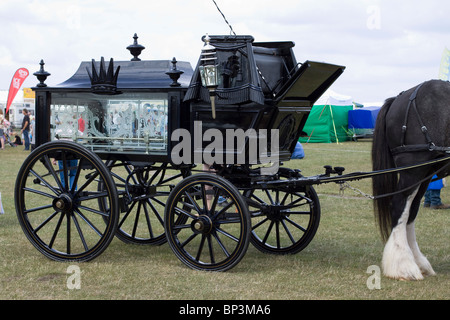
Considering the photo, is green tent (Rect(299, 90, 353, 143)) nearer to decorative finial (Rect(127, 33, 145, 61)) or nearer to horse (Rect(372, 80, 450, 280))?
decorative finial (Rect(127, 33, 145, 61))

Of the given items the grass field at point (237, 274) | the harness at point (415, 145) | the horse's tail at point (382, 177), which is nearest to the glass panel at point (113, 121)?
the grass field at point (237, 274)

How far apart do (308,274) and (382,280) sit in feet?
1.95

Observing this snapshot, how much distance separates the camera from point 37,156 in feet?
17.4

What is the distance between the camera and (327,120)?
25.7 m

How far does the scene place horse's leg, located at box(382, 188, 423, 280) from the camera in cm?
475

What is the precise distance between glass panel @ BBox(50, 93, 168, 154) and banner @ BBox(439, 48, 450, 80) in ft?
35.3

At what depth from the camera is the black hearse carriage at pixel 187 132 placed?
486 centimetres

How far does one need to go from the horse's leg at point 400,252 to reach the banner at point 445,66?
10.3 meters

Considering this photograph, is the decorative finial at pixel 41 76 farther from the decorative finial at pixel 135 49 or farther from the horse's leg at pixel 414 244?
the horse's leg at pixel 414 244

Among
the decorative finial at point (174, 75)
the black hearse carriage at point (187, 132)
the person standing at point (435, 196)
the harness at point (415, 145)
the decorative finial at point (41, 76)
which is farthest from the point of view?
the person standing at point (435, 196)

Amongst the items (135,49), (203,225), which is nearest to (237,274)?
(203,225)
